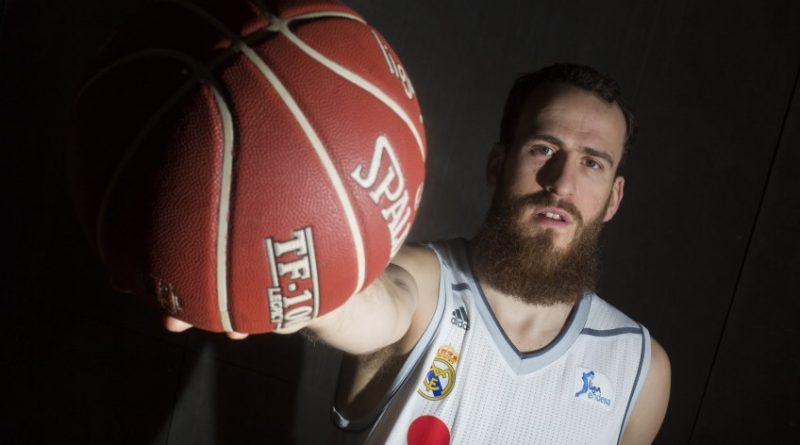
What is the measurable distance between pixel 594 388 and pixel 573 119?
1.98ft

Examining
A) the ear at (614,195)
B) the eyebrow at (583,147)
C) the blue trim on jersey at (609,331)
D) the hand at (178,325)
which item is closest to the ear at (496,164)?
the eyebrow at (583,147)

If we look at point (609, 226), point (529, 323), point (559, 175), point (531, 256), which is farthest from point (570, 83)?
point (609, 226)

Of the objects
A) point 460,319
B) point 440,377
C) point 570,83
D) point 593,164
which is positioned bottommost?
point 440,377

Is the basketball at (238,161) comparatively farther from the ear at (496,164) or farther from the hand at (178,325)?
the ear at (496,164)

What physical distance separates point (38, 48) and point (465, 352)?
73.3 inches

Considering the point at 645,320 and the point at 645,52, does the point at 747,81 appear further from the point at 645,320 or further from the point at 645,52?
the point at 645,320

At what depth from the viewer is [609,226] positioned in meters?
1.53

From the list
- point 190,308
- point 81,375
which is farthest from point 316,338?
point 81,375

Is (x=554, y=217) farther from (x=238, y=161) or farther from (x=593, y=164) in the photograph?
(x=238, y=161)

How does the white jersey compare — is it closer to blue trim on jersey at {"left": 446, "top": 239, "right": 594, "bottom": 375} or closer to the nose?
blue trim on jersey at {"left": 446, "top": 239, "right": 594, "bottom": 375}

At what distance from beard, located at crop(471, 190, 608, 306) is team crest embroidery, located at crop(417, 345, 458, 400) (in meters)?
0.21

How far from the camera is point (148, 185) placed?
0.44m

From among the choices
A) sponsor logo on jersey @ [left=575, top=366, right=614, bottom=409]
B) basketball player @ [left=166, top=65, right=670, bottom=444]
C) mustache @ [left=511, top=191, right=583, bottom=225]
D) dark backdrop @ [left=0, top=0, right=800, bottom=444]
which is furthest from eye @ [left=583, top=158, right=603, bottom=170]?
dark backdrop @ [left=0, top=0, right=800, bottom=444]

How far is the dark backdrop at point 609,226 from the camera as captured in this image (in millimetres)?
1471
